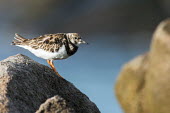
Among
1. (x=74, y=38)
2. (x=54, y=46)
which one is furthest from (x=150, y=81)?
(x=54, y=46)

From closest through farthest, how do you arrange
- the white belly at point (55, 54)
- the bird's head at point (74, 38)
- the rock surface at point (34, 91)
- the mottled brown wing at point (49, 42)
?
1. the rock surface at point (34, 91)
2. the white belly at point (55, 54)
3. the mottled brown wing at point (49, 42)
4. the bird's head at point (74, 38)

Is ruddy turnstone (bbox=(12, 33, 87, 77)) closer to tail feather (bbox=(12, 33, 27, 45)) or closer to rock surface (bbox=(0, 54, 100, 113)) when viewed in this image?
tail feather (bbox=(12, 33, 27, 45))

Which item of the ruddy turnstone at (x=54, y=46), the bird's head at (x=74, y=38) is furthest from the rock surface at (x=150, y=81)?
the ruddy turnstone at (x=54, y=46)

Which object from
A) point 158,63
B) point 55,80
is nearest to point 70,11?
point 158,63

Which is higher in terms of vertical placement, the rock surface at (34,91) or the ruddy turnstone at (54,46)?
the ruddy turnstone at (54,46)

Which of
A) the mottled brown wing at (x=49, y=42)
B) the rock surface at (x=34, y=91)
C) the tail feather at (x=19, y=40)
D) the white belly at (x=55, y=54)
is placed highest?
the tail feather at (x=19, y=40)

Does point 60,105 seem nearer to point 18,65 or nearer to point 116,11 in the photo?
point 18,65

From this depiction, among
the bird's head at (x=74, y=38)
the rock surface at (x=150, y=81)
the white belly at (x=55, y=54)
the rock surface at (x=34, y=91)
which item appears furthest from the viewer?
the rock surface at (x=150, y=81)

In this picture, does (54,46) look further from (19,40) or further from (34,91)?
(34,91)

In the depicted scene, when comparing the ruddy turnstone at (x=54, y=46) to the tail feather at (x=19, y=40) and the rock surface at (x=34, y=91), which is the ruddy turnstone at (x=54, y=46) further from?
the rock surface at (x=34, y=91)
